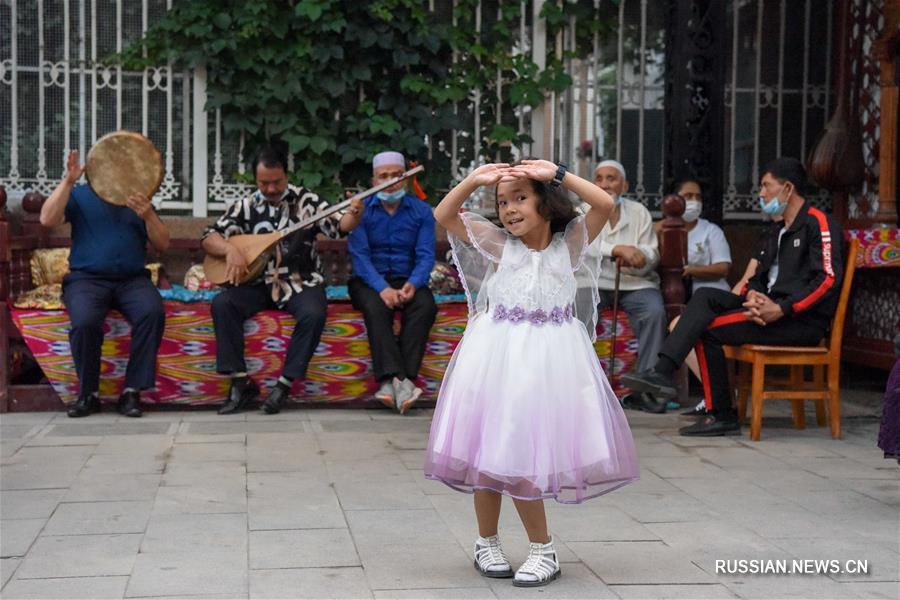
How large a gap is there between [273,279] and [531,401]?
3869 mm

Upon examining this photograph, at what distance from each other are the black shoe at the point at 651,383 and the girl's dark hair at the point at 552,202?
2404mm

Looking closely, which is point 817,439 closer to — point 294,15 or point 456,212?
point 456,212

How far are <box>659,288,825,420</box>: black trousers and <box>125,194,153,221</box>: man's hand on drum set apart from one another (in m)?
3.05

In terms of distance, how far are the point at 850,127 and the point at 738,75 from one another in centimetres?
97

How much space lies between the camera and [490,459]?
3.76 m

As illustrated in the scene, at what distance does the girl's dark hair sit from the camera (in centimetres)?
400

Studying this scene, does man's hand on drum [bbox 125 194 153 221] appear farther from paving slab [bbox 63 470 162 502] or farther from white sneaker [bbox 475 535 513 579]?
white sneaker [bbox 475 535 513 579]

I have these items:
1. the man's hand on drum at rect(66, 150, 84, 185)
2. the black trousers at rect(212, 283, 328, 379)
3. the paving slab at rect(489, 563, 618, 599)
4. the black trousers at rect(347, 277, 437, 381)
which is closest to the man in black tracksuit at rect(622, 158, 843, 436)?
the black trousers at rect(347, 277, 437, 381)

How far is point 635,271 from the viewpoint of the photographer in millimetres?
7656

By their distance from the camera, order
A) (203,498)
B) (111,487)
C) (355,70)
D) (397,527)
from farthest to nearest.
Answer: (355,70)
(111,487)
(203,498)
(397,527)

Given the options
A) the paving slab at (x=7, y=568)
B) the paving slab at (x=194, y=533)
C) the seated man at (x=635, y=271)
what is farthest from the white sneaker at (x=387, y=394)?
the paving slab at (x=7, y=568)

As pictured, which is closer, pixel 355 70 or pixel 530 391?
pixel 530 391

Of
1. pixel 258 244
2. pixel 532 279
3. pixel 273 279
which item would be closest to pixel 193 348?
pixel 273 279

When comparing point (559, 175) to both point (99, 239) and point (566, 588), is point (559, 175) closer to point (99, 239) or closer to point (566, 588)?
point (566, 588)
